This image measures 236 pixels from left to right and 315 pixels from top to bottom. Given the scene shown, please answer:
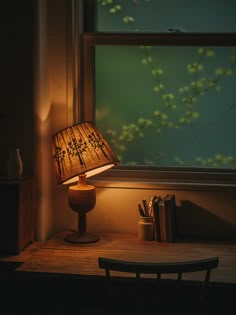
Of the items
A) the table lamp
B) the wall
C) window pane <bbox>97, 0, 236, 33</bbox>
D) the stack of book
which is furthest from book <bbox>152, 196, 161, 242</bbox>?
window pane <bbox>97, 0, 236, 33</bbox>

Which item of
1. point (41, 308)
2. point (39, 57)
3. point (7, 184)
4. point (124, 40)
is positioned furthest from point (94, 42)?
point (41, 308)

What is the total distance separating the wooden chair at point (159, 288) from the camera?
2029 mm

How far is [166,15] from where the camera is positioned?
3086 millimetres

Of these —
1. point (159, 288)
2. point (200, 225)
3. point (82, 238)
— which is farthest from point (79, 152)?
point (159, 288)

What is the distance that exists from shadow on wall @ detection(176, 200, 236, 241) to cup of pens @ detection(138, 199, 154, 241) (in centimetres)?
18

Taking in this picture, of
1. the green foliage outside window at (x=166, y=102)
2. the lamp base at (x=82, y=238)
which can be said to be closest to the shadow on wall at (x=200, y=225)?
the green foliage outside window at (x=166, y=102)

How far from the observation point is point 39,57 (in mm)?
2893

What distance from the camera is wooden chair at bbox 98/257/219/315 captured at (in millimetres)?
2029

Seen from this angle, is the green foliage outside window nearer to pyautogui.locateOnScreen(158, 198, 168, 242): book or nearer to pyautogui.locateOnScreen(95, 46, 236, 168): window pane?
pyautogui.locateOnScreen(95, 46, 236, 168): window pane

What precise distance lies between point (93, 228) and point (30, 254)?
1.67 feet

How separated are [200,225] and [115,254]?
595 millimetres

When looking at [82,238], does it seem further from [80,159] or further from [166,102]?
[166,102]

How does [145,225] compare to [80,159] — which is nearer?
[80,159]

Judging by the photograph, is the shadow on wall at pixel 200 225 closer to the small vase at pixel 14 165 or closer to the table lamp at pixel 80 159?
the table lamp at pixel 80 159
